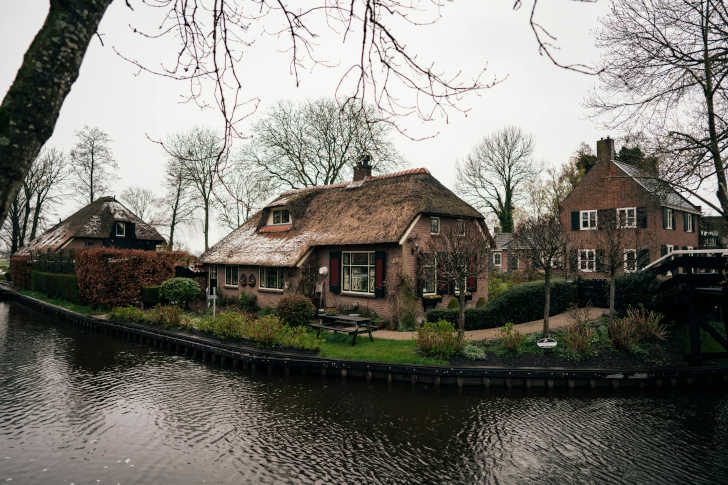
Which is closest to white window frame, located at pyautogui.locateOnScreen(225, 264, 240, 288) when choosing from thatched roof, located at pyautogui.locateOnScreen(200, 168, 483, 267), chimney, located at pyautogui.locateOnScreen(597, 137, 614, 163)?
thatched roof, located at pyautogui.locateOnScreen(200, 168, 483, 267)

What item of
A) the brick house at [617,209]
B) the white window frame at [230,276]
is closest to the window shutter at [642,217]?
the brick house at [617,209]

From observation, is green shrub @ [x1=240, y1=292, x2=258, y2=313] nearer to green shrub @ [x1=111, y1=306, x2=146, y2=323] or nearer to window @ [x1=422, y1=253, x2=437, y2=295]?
green shrub @ [x1=111, y1=306, x2=146, y2=323]

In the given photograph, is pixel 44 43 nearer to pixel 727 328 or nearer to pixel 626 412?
pixel 626 412

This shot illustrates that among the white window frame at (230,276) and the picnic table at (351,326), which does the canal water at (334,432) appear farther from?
the white window frame at (230,276)

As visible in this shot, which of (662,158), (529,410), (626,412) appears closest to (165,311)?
(529,410)

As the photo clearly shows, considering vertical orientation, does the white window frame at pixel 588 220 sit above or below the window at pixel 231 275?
above

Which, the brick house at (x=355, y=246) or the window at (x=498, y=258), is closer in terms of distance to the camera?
the brick house at (x=355, y=246)

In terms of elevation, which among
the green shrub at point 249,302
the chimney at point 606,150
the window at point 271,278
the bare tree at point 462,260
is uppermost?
the chimney at point 606,150

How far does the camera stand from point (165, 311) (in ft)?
60.7

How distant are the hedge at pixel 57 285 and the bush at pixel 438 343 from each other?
74.9 ft

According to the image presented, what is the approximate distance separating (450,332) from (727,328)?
836cm

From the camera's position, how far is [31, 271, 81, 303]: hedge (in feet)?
85.6

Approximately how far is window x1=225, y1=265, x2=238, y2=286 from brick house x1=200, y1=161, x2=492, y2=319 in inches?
2.2

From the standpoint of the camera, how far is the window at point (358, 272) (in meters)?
17.9
